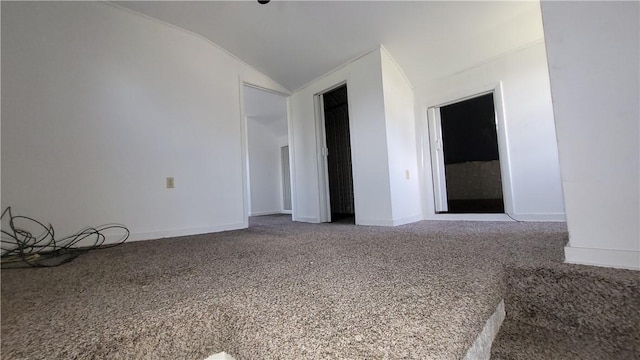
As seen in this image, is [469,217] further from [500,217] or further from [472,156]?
[472,156]

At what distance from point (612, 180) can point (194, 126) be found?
3.14 meters

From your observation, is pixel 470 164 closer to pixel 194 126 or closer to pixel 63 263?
pixel 194 126

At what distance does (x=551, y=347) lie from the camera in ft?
2.40

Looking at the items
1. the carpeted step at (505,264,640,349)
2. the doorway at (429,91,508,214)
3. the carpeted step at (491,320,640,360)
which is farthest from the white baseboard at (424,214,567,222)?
the carpeted step at (491,320,640,360)

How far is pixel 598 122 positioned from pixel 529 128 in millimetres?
2009

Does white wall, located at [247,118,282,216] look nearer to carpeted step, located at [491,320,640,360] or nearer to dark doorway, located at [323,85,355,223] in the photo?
dark doorway, located at [323,85,355,223]

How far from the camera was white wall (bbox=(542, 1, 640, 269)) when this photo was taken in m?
0.92

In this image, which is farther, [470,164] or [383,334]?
[470,164]

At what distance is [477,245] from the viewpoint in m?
1.42

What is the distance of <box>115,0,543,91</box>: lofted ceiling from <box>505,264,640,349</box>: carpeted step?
2.31 meters

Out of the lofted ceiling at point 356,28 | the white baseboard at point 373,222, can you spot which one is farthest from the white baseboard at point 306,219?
the lofted ceiling at point 356,28

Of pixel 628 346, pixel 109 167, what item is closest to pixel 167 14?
pixel 109 167

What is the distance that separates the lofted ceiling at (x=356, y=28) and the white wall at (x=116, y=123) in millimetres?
343

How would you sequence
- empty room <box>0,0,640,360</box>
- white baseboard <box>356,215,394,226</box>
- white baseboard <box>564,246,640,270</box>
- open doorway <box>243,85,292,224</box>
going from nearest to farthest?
1. empty room <box>0,0,640,360</box>
2. white baseboard <box>564,246,640,270</box>
3. white baseboard <box>356,215,394,226</box>
4. open doorway <box>243,85,292,224</box>
